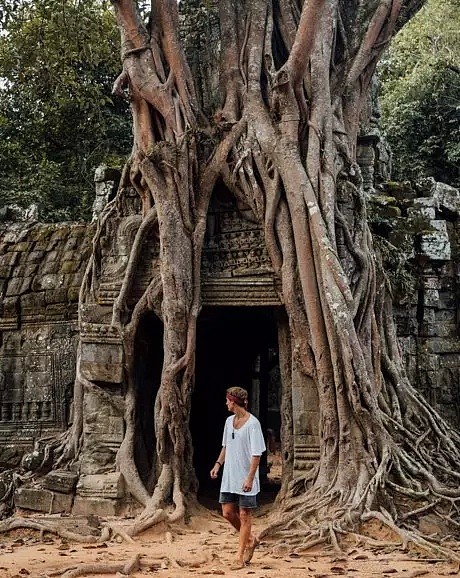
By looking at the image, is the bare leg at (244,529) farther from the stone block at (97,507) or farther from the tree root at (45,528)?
the stone block at (97,507)

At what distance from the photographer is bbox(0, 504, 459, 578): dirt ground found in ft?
18.2

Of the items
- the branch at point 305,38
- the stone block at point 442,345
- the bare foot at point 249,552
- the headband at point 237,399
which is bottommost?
the bare foot at point 249,552

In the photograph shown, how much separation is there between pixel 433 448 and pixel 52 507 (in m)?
3.64

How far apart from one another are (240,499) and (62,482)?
2927 millimetres

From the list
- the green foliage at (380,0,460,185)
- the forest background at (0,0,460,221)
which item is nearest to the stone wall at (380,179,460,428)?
the forest background at (0,0,460,221)

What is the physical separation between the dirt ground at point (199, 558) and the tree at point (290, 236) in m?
0.46

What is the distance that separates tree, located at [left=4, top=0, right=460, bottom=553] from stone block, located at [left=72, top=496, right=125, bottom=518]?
0.20m

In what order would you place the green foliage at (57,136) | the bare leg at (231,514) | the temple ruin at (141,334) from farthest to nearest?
1. the green foliage at (57,136)
2. the temple ruin at (141,334)
3. the bare leg at (231,514)

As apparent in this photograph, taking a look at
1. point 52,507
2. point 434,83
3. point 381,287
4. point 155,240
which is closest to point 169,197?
point 155,240

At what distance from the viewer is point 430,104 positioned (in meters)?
15.9

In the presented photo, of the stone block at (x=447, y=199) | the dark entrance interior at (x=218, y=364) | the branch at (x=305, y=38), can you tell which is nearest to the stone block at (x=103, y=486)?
the dark entrance interior at (x=218, y=364)

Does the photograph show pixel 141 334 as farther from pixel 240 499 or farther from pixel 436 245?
pixel 436 245

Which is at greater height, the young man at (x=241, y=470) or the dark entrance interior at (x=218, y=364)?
the dark entrance interior at (x=218, y=364)

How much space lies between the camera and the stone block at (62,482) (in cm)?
809
